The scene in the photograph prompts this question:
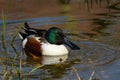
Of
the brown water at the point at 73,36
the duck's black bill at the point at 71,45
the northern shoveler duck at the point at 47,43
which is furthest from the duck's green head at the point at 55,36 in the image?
the brown water at the point at 73,36

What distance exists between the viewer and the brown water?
7.95m

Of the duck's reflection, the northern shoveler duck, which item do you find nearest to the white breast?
the northern shoveler duck

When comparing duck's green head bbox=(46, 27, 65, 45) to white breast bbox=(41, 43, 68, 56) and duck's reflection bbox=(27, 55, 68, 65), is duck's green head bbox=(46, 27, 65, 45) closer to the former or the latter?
white breast bbox=(41, 43, 68, 56)

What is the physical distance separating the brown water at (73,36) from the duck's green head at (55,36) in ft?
1.10

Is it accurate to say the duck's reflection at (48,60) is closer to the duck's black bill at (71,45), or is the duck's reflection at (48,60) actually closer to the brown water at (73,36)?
the brown water at (73,36)

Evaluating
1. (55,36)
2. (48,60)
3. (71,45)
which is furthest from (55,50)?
(48,60)

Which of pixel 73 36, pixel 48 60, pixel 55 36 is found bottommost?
pixel 48 60

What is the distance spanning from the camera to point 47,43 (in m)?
9.77

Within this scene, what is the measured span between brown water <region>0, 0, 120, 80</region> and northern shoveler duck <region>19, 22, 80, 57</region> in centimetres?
17

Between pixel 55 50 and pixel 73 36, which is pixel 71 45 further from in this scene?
pixel 73 36

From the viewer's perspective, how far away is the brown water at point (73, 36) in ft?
26.1

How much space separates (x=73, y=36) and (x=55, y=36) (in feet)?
2.50

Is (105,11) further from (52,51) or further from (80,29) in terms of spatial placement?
(52,51)

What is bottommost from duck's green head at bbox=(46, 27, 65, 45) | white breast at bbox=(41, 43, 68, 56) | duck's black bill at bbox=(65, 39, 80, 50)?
white breast at bbox=(41, 43, 68, 56)
